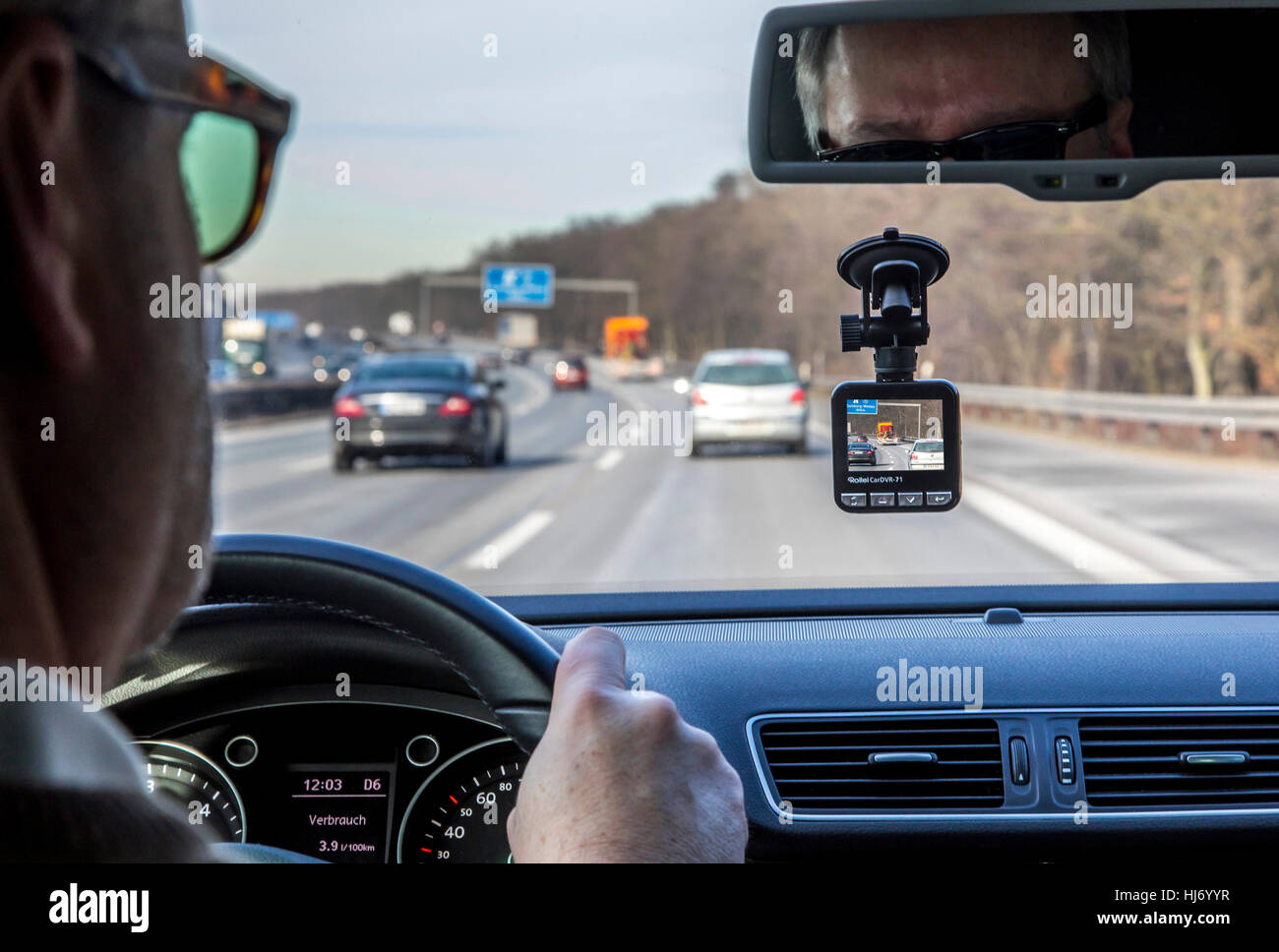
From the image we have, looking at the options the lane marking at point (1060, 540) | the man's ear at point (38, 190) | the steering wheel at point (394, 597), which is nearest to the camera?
the man's ear at point (38, 190)

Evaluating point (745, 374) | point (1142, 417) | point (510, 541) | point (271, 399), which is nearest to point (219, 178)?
point (510, 541)

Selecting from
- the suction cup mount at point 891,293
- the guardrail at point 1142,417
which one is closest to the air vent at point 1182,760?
the suction cup mount at point 891,293

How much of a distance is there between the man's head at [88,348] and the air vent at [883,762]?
2421 millimetres

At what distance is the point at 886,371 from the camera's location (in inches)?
103

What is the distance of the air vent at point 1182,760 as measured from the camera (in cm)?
327

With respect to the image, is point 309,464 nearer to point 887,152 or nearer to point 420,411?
point 420,411

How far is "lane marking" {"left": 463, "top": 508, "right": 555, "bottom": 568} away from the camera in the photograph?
1047 cm

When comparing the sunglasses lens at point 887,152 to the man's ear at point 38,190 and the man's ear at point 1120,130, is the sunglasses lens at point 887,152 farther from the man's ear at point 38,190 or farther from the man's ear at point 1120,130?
the man's ear at point 38,190

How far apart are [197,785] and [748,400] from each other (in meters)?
13.0

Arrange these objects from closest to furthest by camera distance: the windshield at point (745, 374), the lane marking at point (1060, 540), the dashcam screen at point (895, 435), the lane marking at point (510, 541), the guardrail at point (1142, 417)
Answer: the dashcam screen at point (895, 435)
the lane marking at point (1060, 540)
the lane marking at point (510, 541)
the windshield at point (745, 374)
the guardrail at point (1142, 417)

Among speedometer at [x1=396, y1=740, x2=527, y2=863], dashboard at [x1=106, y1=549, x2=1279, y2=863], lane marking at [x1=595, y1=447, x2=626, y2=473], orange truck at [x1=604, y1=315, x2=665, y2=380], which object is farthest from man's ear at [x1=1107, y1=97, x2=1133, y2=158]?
lane marking at [x1=595, y1=447, x2=626, y2=473]

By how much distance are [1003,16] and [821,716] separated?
1.65 metres

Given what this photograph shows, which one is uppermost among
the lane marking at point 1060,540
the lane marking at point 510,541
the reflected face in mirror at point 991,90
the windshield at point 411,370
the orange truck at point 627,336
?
the reflected face in mirror at point 991,90
